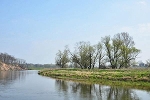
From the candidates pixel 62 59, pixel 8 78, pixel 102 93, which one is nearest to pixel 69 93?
pixel 102 93

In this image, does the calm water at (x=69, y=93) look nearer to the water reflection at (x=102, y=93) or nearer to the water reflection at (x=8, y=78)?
the water reflection at (x=102, y=93)

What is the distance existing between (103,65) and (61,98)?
214 ft

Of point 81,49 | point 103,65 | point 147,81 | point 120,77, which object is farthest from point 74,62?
point 147,81

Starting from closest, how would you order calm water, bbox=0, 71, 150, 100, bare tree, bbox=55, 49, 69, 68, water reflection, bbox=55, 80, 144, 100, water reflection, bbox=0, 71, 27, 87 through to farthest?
calm water, bbox=0, 71, 150, 100 → water reflection, bbox=55, 80, 144, 100 → water reflection, bbox=0, 71, 27, 87 → bare tree, bbox=55, 49, 69, 68

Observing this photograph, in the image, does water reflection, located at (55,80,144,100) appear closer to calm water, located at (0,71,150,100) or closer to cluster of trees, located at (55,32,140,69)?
calm water, located at (0,71,150,100)

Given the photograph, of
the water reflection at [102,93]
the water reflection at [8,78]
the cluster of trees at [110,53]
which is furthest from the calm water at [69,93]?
the cluster of trees at [110,53]

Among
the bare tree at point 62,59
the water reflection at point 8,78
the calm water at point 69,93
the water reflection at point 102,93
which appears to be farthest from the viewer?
the bare tree at point 62,59

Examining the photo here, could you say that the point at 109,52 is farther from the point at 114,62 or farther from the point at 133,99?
the point at 133,99

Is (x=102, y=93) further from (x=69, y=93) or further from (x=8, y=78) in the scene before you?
(x=8, y=78)

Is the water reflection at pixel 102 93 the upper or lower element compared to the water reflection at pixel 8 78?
lower

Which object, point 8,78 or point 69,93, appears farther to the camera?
point 8,78

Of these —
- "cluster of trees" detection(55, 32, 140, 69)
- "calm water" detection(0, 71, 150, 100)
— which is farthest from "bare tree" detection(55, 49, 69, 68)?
"calm water" detection(0, 71, 150, 100)

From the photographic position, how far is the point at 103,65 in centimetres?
8688

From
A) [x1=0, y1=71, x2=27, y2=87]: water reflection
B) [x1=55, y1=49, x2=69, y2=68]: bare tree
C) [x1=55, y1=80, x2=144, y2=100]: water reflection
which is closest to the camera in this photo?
[x1=55, y1=80, x2=144, y2=100]: water reflection
